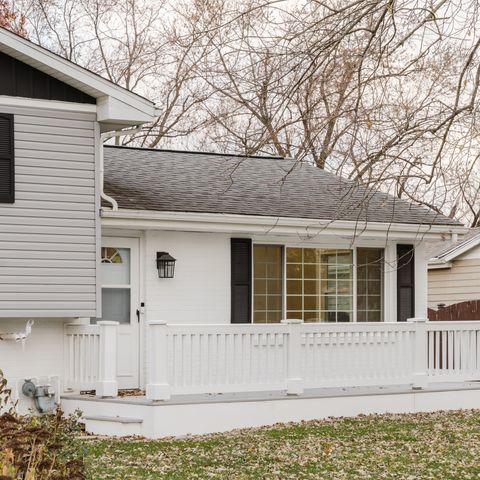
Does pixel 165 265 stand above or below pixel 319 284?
above

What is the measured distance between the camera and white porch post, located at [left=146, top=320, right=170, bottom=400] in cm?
1210

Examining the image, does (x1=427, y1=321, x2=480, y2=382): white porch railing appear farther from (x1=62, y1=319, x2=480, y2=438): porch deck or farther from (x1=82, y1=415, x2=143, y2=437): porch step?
(x1=82, y1=415, x2=143, y2=437): porch step

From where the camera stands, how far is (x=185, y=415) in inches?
478

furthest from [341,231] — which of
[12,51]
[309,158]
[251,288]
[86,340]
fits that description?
[309,158]

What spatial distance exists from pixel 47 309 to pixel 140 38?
666 inches

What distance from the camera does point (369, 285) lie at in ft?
52.6

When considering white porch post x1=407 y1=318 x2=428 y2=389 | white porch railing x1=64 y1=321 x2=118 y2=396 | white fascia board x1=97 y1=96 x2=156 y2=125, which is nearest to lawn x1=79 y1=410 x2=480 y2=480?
white porch railing x1=64 y1=321 x2=118 y2=396

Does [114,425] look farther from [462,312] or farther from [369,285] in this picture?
[462,312]

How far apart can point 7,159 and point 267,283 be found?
4429mm

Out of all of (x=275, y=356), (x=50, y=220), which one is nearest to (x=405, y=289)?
(x=275, y=356)

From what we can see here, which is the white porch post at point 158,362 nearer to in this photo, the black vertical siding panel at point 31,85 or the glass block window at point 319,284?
the black vertical siding panel at point 31,85

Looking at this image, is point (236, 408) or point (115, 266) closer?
point (236, 408)

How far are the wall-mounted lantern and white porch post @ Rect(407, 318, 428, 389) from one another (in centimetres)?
336

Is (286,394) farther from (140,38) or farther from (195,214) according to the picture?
(140,38)
